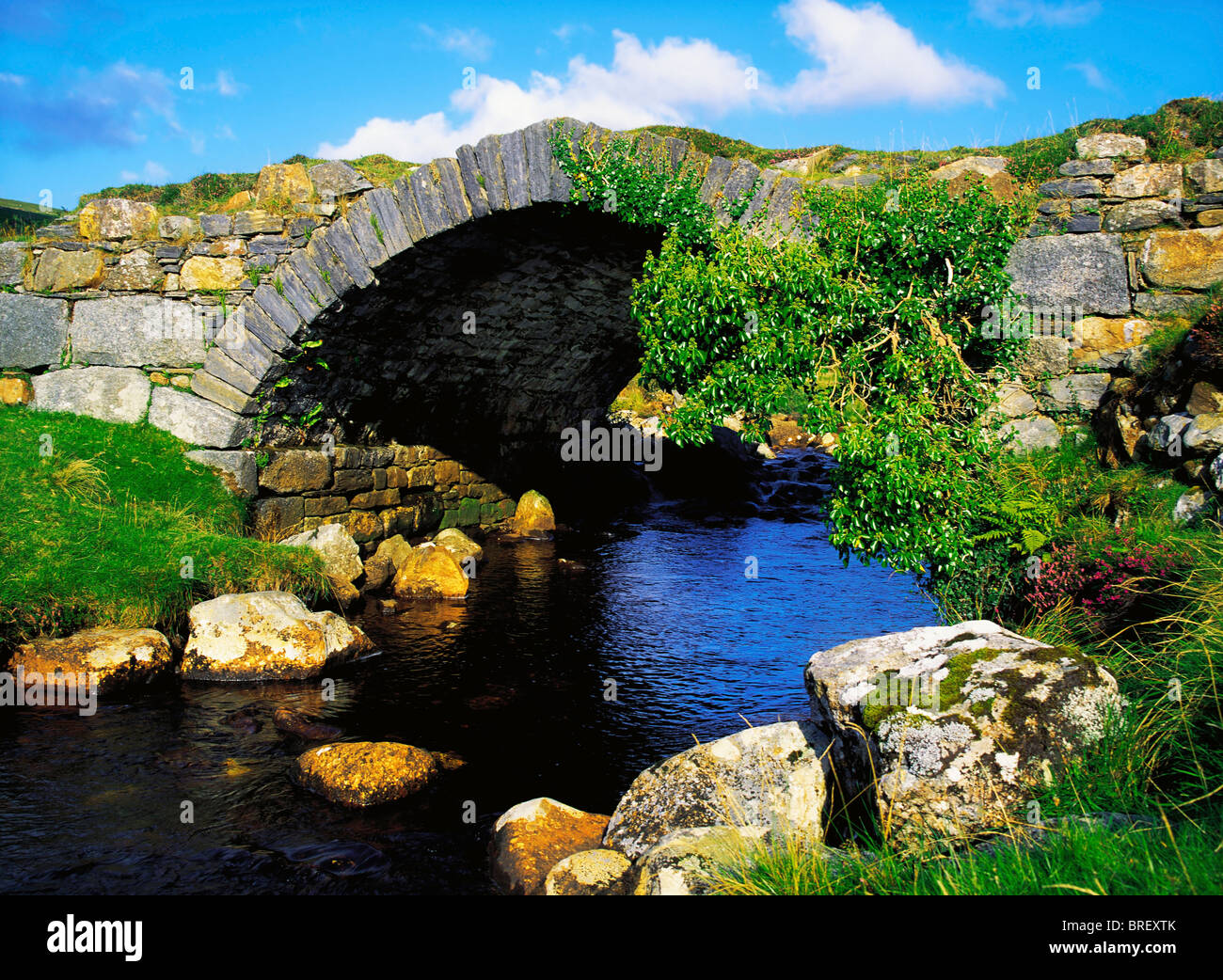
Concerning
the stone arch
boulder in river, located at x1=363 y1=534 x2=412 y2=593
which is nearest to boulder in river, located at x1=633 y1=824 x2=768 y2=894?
the stone arch

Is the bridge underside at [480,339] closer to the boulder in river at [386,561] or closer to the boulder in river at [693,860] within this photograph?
the boulder in river at [386,561]

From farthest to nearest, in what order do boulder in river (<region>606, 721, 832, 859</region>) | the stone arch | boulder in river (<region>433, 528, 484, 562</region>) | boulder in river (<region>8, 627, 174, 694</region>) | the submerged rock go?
1. boulder in river (<region>433, 528, 484, 562</region>)
2. the stone arch
3. boulder in river (<region>8, 627, 174, 694</region>)
4. the submerged rock
5. boulder in river (<region>606, 721, 832, 859</region>)

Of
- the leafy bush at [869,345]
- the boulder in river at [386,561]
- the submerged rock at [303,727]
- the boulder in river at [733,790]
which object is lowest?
the submerged rock at [303,727]

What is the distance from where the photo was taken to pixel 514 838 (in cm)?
460

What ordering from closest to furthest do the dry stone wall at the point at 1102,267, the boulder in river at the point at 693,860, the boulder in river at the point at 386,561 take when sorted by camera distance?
the boulder in river at the point at 693,860 → the dry stone wall at the point at 1102,267 → the boulder in river at the point at 386,561

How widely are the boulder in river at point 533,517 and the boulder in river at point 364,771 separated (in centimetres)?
998

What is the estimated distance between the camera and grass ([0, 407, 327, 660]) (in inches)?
287

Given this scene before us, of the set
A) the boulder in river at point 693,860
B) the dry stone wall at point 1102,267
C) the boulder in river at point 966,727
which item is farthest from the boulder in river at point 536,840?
the dry stone wall at point 1102,267

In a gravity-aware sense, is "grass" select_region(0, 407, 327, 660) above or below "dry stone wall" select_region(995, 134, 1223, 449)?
below

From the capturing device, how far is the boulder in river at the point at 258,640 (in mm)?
7469

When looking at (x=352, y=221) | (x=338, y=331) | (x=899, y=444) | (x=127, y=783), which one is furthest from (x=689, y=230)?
(x=127, y=783)

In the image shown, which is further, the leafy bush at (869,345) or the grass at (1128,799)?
the leafy bush at (869,345)

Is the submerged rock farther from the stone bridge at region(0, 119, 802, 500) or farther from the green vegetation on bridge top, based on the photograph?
the green vegetation on bridge top

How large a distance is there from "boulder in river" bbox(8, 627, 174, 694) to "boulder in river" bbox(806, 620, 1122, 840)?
19.3 feet
